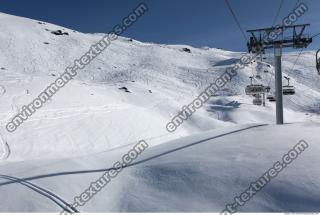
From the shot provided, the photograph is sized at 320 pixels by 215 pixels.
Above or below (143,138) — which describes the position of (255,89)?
above

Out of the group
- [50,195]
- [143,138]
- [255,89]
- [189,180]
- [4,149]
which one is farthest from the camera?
[255,89]

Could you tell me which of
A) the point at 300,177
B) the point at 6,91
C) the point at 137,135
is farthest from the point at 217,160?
the point at 6,91

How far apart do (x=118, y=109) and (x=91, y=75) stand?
3859 centimetres

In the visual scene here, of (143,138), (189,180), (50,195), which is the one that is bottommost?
(50,195)

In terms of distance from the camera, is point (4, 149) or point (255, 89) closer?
point (4, 149)

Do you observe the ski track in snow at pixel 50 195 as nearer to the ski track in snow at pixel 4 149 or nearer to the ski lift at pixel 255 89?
the ski track in snow at pixel 4 149

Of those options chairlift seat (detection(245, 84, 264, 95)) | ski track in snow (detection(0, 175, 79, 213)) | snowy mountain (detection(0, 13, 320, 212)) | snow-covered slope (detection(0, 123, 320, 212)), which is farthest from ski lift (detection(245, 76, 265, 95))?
ski track in snow (detection(0, 175, 79, 213))

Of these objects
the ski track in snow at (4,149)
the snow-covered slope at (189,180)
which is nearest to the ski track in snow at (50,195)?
the snow-covered slope at (189,180)

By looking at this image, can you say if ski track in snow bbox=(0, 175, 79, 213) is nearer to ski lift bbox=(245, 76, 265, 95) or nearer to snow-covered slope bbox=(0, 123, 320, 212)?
snow-covered slope bbox=(0, 123, 320, 212)

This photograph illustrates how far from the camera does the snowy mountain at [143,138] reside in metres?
6.00

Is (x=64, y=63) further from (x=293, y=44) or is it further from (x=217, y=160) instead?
(x=217, y=160)

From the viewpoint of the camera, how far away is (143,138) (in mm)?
26938

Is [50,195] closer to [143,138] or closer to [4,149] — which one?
[4,149]

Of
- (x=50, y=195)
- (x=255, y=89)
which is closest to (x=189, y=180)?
(x=50, y=195)
